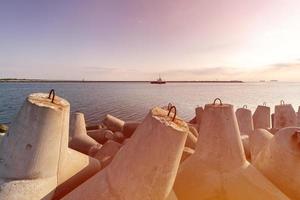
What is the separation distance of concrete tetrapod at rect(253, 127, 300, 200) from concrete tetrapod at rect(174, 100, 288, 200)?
227mm

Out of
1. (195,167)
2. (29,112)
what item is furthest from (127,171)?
(195,167)

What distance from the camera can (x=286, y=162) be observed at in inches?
167

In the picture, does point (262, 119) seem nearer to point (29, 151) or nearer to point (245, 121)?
point (245, 121)

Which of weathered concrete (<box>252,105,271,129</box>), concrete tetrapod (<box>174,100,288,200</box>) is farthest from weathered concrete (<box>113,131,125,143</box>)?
weathered concrete (<box>252,105,271,129</box>)

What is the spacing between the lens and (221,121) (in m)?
4.47

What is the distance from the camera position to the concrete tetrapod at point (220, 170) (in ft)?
13.4

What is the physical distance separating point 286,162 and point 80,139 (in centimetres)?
524

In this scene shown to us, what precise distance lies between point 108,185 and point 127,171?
0.98 ft

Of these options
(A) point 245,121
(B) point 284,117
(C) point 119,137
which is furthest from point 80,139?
(B) point 284,117

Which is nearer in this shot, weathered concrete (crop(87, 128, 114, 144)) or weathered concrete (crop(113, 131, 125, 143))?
weathered concrete (crop(113, 131, 125, 143))

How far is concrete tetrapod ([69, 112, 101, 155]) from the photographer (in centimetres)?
742

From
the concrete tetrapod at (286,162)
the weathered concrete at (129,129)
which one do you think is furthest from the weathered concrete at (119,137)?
the concrete tetrapod at (286,162)

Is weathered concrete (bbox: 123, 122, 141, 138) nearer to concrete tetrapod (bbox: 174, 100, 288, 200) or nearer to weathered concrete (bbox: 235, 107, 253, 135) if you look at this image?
weathered concrete (bbox: 235, 107, 253, 135)

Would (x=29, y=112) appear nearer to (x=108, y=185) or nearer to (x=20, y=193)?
(x=20, y=193)
